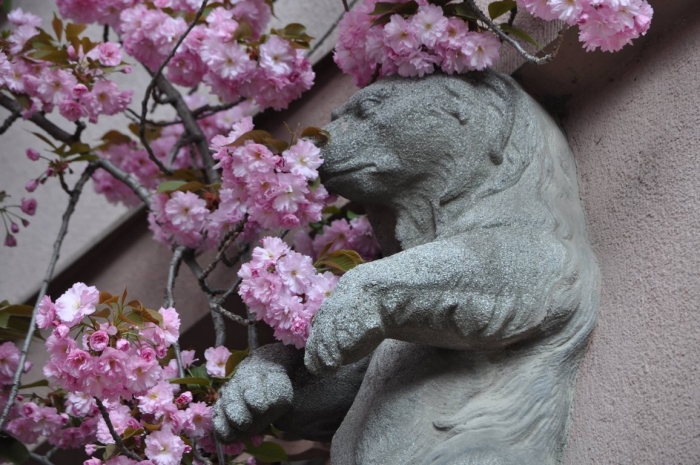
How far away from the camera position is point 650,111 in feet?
5.28

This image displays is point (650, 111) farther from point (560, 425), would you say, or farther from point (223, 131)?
point (223, 131)

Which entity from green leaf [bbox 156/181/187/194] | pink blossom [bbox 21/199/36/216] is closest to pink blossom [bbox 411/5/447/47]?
green leaf [bbox 156/181/187/194]

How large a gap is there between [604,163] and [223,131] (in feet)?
3.50

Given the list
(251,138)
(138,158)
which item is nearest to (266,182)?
(251,138)

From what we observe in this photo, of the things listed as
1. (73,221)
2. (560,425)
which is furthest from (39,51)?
(560,425)

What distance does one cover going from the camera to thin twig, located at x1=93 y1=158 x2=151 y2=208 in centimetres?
218

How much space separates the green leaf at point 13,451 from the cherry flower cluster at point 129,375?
25mm

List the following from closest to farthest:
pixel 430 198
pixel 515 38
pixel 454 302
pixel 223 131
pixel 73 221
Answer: pixel 454 302, pixel 430 198, pixel 515 38, pixel 223 131, pixel 73 221

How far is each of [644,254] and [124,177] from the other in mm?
1155

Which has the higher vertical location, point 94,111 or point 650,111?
point 94,111

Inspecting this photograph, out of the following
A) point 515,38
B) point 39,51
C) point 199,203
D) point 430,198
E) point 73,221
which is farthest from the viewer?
point 73,221

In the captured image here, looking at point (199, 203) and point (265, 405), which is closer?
point (265, 405)

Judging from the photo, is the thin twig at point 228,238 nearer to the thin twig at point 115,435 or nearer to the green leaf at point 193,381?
the green leaf at point 193,381

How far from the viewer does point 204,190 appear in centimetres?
194
